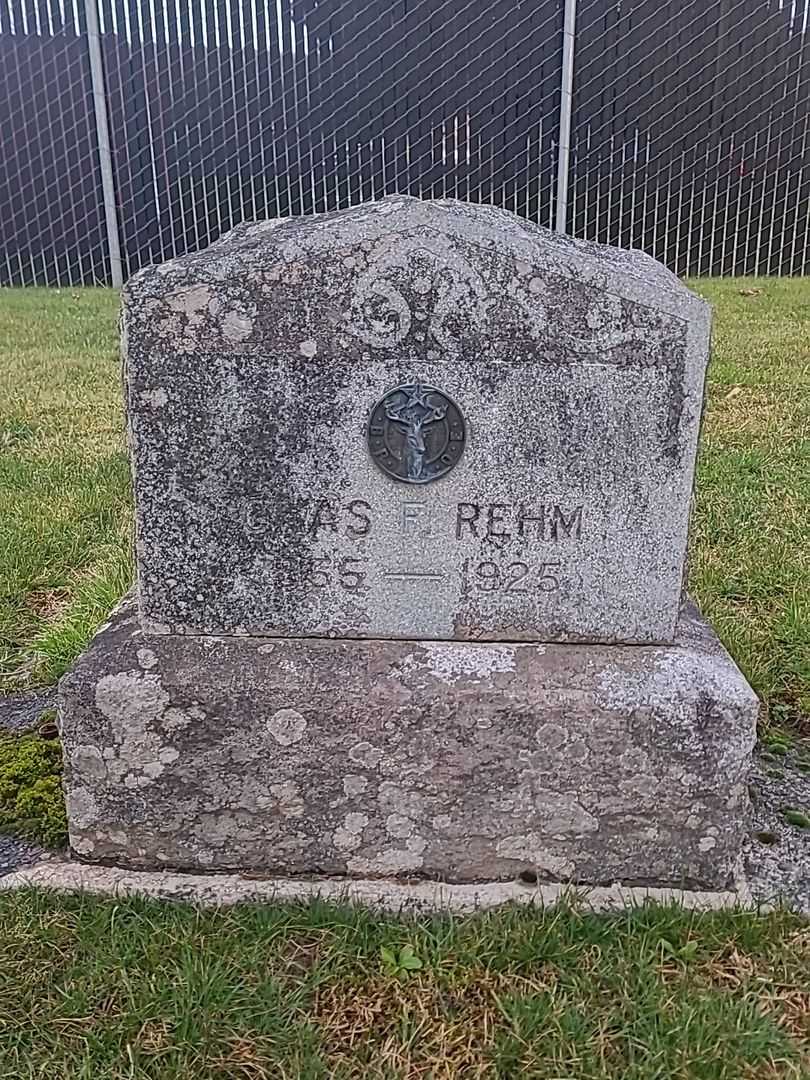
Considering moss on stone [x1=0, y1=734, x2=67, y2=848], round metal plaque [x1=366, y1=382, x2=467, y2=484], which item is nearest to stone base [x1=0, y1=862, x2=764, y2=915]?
moss on stone [x1=0, y1=734, x2=67, y2=848]

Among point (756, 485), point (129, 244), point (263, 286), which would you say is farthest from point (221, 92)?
point (263, 286)

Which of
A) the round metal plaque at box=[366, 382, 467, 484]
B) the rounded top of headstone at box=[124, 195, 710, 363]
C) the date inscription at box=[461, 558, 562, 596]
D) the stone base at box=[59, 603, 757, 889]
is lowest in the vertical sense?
the stone base at box=[59, 603, 757, 889]

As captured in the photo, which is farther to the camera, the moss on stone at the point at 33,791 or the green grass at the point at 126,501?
the green grass at the point at 126,501

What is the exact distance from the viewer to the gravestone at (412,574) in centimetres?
164

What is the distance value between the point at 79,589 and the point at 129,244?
572 cm

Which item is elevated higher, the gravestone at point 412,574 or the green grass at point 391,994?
the gravestone at point 412,574

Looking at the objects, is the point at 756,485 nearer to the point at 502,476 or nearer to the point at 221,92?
the point at 502,476

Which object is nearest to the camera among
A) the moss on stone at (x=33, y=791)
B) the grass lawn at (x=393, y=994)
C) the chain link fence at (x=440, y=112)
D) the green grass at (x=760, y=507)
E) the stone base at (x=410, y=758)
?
the grass lawn at (x=393, y=994)

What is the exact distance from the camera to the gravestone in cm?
164

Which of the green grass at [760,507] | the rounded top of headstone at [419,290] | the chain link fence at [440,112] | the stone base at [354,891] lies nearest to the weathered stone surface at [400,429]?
the rounded top of headstone at [419,290]

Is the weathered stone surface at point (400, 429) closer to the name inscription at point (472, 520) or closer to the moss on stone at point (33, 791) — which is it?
the name inscription at point (472, 520)

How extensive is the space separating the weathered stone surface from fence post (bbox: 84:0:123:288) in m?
6.11

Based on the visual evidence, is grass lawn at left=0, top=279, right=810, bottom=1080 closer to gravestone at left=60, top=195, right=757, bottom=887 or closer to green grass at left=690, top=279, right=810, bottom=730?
gravestone at left=60, top=195, right=757, bottom=887

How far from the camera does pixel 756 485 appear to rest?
379 cm
